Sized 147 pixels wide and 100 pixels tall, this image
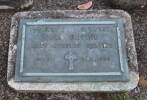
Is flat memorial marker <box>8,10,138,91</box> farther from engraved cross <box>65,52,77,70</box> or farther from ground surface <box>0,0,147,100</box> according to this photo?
ground surface <box>0,0,147,100</box>

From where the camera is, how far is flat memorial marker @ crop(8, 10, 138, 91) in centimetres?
254

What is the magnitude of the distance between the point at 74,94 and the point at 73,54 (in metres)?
0.35

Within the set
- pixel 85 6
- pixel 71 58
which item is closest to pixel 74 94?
pixel 71 58

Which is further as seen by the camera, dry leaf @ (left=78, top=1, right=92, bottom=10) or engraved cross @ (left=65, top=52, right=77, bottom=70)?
dry leaf @ (left=78, top=1, right=92, bottom=10)

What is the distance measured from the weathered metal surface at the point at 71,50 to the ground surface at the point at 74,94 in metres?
0.17

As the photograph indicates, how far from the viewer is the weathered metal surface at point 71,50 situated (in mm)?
2545

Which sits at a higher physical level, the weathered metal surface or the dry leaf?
the dry leaf

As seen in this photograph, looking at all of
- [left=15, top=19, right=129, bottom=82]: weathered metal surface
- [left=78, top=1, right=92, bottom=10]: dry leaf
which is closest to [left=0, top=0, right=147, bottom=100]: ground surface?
[left=78, top=1, right=92, bottom=10]: dry leaf

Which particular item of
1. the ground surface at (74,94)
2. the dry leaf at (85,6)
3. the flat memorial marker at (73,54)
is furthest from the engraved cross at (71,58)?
the dry leaf at (85,6)

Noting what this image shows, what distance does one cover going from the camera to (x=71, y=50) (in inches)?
104

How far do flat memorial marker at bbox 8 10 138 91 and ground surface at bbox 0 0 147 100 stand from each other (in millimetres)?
117

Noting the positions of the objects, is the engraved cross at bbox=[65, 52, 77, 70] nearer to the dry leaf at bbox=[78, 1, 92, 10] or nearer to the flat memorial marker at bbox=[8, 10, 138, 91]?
the flat memorial marker at bbox=[8, 10, 138, 91]

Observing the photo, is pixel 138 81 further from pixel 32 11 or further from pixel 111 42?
pixel 32 11

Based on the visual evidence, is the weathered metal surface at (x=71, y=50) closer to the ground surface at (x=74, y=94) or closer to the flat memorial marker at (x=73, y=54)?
the flat memorial marker at (x=73, y=54)
